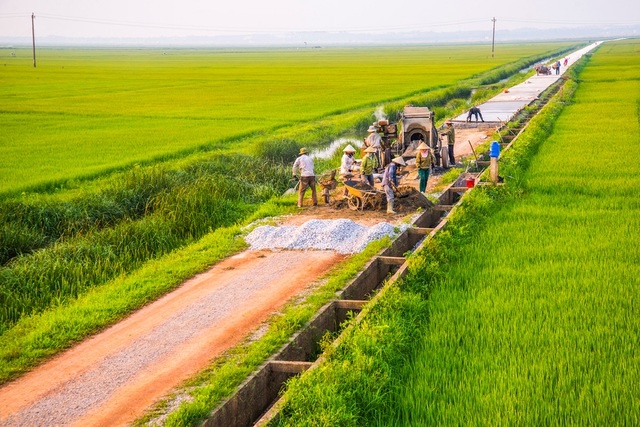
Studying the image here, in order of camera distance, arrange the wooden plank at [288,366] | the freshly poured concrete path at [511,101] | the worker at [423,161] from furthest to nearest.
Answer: the freshly poured concrete path at [511,101], the worker at [423,161], the wooden plank at [288,366]

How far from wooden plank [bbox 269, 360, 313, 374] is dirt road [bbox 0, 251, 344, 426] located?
0.86 metres

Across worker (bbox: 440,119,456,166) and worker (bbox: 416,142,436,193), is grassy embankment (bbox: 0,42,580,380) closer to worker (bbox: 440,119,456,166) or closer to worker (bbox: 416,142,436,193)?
worker (bbox: 416,142,436,193)

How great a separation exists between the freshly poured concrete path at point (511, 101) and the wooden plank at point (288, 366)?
963 inches

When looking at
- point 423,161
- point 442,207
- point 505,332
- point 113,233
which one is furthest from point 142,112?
point 505,332

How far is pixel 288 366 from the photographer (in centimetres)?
766

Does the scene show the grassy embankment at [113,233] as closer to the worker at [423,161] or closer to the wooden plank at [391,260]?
the wooden plank at [391,260]

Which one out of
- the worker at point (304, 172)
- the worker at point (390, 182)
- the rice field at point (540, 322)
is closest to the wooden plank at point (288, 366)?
the rice field at point (540, 322)

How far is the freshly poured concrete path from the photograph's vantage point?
33062 millimetres

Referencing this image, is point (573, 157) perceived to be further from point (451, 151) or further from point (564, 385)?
point (564, 385)

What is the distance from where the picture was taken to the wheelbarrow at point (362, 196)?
1544 centimetres

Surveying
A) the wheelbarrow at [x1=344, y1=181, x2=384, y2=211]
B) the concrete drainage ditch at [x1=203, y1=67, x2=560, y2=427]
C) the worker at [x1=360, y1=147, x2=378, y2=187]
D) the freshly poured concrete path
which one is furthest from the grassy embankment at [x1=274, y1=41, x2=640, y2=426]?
the freshly poured concrete path

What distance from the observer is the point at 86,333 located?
927cm

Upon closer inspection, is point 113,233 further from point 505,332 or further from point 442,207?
point 505,332

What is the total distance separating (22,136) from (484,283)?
68.7ft
